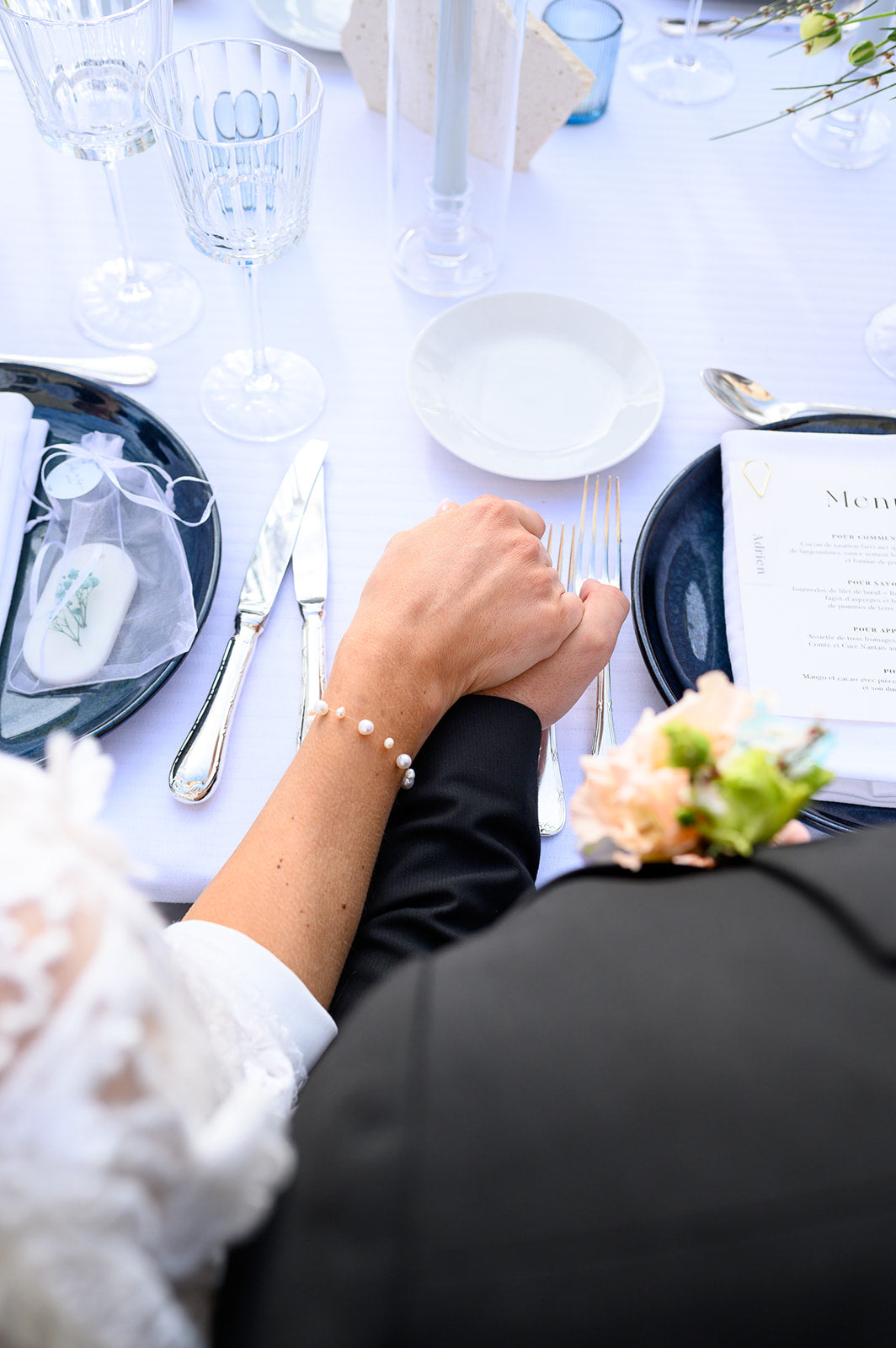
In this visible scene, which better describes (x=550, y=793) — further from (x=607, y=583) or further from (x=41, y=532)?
(x=41, y=532)

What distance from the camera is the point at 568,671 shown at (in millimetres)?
713

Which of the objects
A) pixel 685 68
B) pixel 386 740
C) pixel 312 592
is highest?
pixel 685 68

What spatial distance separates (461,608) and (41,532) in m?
0.35

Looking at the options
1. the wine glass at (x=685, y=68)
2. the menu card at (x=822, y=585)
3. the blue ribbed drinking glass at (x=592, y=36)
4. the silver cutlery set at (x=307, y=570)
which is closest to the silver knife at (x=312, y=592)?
the silver cutlery set at (x=307, y=570)

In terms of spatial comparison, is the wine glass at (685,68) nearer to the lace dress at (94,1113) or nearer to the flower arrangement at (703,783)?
the flower arrangement at (703,783)

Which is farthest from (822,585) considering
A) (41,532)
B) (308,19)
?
(308,19)

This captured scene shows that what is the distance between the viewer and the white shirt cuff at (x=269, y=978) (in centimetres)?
51

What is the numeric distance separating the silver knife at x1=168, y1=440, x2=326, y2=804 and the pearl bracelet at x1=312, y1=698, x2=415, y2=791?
82mm

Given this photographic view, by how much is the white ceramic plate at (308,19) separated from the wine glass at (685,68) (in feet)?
1.22

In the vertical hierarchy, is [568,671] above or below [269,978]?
above

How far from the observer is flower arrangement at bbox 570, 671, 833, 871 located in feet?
1.10

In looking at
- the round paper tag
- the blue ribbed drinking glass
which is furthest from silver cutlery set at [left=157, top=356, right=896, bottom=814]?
the blue ribbed drinking glass

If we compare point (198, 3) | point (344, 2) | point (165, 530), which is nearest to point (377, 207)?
point (344, 2)

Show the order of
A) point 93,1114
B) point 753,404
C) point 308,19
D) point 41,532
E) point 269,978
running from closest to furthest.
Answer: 1. point 93,1114
2. point 269,978
3. point 41,532
4. point 753,404
5. point 308,19
